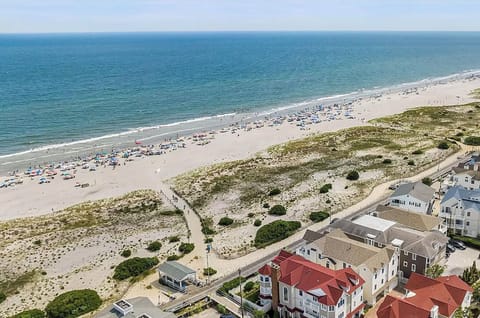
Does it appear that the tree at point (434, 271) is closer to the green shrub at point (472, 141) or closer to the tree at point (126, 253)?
the tree at point (126, 253)

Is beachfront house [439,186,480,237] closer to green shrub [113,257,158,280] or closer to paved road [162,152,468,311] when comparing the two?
paved road [162,152,468,311]

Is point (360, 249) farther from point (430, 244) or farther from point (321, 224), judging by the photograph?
point (321, 224)

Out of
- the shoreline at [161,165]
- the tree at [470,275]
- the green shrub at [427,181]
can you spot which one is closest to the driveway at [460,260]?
the tree at [470,275]

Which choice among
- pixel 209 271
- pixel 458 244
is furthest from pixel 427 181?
pixel 209 271

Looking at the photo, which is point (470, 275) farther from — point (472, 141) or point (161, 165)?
point (161, 165)

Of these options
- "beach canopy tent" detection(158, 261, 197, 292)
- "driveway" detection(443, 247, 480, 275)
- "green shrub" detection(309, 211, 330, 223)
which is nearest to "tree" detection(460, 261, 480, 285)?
"driveway" detection(443, 247, 480, 275)
